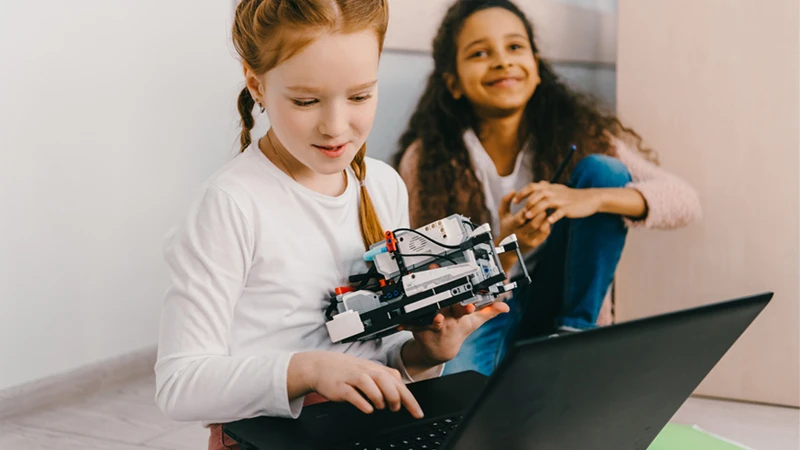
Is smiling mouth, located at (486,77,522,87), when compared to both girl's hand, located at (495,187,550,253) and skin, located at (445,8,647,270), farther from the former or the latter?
girl's hand, located at (495,187,550,253)

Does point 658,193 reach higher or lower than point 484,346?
higher

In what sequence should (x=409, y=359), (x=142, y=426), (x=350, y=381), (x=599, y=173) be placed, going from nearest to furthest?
(x=350, y=381), (x=409, y=359), (x=142, y=426), (x=599, y=173)

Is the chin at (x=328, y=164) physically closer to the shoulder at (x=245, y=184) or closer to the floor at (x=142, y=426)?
the shoulder at (x=245, y=184)

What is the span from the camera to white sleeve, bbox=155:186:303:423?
673 millimetres

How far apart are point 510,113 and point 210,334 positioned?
121 centimetres

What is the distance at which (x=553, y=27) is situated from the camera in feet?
5.98

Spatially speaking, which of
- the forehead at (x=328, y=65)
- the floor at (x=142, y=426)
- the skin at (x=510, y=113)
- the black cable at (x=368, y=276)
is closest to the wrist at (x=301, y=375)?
the black cable at (x=368, y=276)

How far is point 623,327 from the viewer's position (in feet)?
1.59

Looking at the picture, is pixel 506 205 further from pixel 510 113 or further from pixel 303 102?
pixel 303 102

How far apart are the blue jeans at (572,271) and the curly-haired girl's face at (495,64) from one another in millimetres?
222

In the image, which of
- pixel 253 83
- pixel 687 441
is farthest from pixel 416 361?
pixel 687 441

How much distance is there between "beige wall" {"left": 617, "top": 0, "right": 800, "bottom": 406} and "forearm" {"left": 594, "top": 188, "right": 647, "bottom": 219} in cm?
10

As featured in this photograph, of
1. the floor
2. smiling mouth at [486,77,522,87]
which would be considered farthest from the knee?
the floor

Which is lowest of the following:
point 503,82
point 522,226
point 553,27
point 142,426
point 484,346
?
point 142,426
